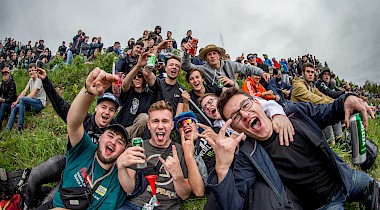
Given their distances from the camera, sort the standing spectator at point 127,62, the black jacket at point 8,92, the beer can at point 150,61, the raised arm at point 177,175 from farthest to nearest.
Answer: the black jacket at point 8,92
the standing spectator at point 127,62
the beer can at point 150,61
the raised arm at point 177,175

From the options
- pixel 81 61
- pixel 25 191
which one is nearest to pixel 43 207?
pixel 25 191

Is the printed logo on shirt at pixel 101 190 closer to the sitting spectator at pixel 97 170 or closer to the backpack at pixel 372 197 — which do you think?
the sitting spectator at pixel 97 170

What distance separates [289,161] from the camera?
2504mm

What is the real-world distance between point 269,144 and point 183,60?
334 centimetres

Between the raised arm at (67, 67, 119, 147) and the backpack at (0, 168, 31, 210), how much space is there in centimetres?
179

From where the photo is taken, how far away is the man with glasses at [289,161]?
234 centimetres

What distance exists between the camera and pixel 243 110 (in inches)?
102

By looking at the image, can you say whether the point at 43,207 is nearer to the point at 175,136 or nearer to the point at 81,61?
the point at 175,136

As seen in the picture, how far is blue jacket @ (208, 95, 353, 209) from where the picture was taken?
2121 mm

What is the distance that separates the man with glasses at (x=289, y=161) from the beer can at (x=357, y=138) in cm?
6

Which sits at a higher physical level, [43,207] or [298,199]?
[298,199]

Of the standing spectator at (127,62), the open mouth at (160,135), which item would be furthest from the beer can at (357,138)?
the standing spectator at (127,62)

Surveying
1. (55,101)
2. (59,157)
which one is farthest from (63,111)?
(59,157)

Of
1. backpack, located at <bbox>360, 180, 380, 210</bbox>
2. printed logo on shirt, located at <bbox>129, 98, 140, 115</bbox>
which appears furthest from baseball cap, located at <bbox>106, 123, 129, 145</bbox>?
backpack, located at <bbox>360, 180, 380, 210</bbox>
